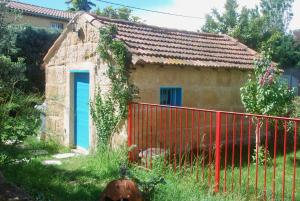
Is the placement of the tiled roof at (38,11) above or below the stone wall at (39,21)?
above

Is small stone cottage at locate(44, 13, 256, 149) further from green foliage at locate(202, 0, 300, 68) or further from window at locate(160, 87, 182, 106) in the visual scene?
green foliage at locate(202, 0, 300, 68)

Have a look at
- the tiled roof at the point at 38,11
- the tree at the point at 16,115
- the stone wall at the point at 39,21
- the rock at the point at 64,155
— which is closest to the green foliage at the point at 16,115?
the tree at the point at 16,115

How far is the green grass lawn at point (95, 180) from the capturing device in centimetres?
548

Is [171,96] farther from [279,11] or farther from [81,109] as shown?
[279,11]

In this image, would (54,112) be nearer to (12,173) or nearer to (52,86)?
(52,86)

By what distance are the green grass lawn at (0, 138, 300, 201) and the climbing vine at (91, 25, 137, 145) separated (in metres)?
0.72

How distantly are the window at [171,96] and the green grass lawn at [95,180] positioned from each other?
2.04 metres

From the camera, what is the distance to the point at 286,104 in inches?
335

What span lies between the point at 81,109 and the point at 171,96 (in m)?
2.59

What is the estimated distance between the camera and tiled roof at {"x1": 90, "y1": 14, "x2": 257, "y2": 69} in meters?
8.39

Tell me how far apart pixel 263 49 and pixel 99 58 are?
424 cm

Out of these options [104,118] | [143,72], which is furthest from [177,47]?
[104,118]

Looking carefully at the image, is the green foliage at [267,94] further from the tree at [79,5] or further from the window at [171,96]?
the tree at [79,5]

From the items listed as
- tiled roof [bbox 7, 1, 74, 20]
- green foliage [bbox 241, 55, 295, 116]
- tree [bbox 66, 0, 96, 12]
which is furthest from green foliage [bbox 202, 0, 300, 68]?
tree [bbox 66, 0, 96, 12]
